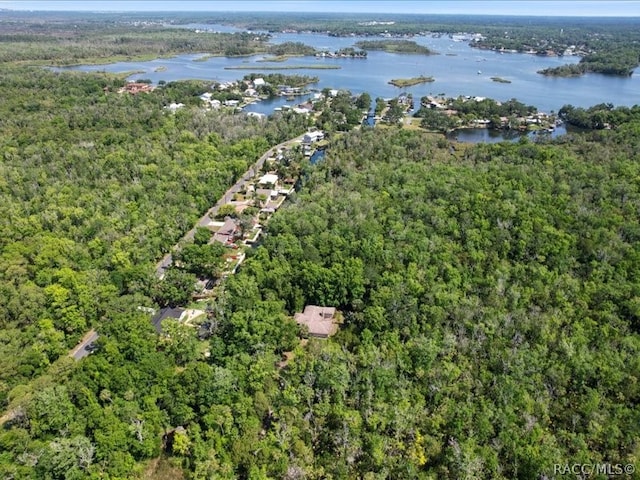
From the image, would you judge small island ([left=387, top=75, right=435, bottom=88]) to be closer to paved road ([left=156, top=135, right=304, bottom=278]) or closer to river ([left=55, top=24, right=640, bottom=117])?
river ([left=55, top=24, right=640, bottom=117])

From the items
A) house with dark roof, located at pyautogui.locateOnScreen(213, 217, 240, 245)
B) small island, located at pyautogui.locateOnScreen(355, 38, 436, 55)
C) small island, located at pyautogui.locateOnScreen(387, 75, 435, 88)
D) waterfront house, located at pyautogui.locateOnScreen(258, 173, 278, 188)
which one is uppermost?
small island, located at pyautogui.locateOnScreen(355, 38, 436, 55)

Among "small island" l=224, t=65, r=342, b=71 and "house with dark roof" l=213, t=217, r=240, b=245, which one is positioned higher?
"small island" l=224, t=65, r=342, b=71

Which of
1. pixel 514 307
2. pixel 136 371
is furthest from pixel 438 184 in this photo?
pixel 136 371

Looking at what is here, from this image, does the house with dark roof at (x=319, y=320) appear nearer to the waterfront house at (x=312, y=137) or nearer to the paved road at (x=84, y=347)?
the paved road at (x=84, y=347)

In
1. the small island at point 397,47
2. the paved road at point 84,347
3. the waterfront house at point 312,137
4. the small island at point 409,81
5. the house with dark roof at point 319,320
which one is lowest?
the paved road at point 84,347

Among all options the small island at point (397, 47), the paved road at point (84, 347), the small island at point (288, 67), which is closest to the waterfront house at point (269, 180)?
the paved road at point (84, 347)

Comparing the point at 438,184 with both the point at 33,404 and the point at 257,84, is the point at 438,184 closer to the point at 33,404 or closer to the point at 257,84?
the point at 33,404

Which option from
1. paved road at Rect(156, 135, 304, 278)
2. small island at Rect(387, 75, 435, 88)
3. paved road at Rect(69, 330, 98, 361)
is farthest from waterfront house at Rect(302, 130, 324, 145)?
small island at Rect(387, 75, 435, 88)

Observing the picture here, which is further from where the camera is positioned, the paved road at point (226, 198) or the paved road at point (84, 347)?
the paved road at point (226, 198)
